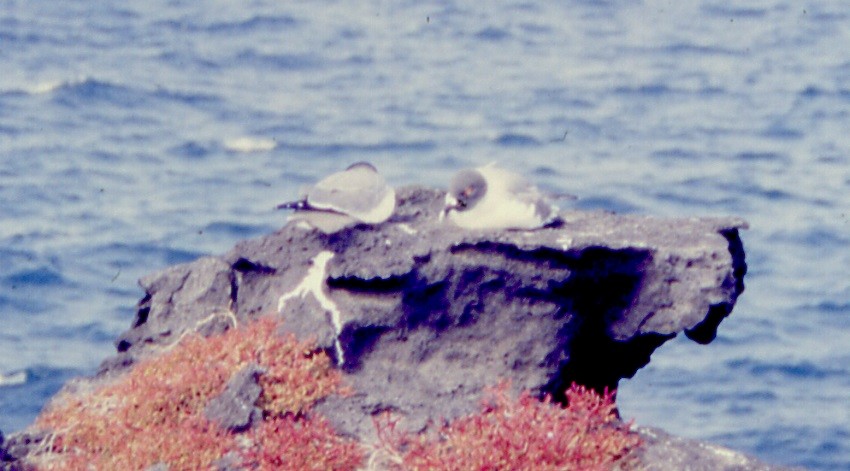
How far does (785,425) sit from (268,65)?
11.1 m

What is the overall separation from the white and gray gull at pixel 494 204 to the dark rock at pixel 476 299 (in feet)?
0.34

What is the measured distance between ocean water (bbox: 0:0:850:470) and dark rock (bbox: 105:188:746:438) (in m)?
4.95

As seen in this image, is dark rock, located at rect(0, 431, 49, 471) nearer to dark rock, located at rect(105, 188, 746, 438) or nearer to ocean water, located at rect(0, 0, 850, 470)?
dark rock, located at rect(105, 188, 746, 438)

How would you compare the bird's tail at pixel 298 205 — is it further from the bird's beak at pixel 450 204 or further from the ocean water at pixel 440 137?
the ocean water at pixel 440 137

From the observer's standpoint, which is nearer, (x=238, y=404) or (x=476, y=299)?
(x=238, y=404)

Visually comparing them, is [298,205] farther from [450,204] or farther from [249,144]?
[249,144]

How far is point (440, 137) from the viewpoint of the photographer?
1695 cm

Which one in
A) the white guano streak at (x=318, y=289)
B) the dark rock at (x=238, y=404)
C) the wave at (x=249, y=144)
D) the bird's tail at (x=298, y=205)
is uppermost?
the wave at (x=249, y=144)

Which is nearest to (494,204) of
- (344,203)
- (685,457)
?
(344,203)

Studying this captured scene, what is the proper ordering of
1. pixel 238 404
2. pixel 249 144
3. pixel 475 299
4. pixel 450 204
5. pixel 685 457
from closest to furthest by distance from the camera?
pixel 238 404 → pixel 685 457 → pixel 475 299 → pixel 450 204 → pixel 249 144

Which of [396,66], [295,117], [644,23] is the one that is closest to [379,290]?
[295,117]

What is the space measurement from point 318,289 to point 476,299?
97 centimetres

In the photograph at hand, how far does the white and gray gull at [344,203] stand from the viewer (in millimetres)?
7164

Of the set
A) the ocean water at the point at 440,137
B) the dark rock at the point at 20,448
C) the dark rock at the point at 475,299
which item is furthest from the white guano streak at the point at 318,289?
→ the ocean water at the point at 440,137
